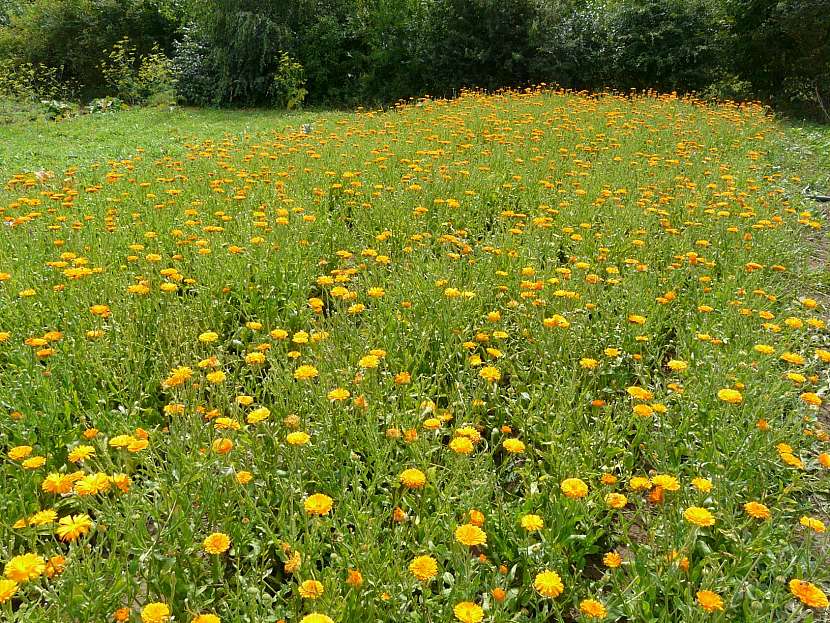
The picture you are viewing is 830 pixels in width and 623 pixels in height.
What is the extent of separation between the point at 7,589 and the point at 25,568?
0.09 metres

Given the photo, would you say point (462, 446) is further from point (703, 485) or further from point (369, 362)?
point (703, 485)

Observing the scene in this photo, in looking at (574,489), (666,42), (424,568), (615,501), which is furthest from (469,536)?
(666,42)

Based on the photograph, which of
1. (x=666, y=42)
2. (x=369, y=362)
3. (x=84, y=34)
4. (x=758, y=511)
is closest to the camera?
(x=758, y=511)

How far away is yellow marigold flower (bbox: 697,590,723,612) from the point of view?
4.72 ft

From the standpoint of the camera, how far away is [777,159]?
727 centimetres

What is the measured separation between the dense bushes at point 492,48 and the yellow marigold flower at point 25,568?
43.9ft

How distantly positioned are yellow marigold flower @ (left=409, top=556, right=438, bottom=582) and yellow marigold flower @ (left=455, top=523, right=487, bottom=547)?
3.6 inches

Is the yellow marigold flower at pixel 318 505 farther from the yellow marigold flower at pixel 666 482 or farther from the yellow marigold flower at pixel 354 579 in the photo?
the yellow marigold flower at pixel 666 482

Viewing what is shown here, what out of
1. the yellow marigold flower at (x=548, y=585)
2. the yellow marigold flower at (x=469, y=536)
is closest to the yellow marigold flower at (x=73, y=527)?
the yellow marigold flower at (x=469, y=536)

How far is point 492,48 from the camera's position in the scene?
1378 centimetres

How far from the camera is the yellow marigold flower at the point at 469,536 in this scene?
1545mm

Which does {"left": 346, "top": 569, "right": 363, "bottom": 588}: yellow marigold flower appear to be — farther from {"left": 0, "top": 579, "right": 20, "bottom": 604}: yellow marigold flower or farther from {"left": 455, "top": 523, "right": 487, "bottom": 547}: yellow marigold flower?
{"left": 0, "top": 579, "right": 20, "bottom": 604}: yellow marigold flower

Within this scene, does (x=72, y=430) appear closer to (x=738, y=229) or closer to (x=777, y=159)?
(x=738, y=229)

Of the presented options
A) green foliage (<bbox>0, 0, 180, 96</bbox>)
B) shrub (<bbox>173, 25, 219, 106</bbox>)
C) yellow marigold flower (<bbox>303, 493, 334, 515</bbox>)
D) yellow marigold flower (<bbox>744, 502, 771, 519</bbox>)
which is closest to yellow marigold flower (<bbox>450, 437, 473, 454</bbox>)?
yellow marigold flower (<bbox>303, 493, 334, 515</bbox>)
